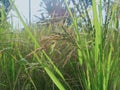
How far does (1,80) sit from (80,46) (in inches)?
18.0

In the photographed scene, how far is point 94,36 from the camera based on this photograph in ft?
2.81

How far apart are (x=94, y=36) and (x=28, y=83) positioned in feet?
1.26

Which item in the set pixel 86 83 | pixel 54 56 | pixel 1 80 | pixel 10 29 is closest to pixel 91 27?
pixel 86 83

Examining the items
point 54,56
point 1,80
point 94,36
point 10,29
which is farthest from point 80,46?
point 10,29

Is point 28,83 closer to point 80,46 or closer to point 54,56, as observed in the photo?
point 54,56

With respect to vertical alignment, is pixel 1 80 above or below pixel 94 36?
below

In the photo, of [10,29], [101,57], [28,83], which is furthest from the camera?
[10,29]

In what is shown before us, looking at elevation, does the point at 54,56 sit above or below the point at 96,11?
below

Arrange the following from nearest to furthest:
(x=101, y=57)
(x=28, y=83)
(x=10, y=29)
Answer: (x=101, y=57) < (x=28, y=83) < (x=10, y=29)

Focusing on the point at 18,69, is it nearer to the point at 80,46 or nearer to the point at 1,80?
the point at 1,80

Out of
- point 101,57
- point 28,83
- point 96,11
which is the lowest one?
point 28,83

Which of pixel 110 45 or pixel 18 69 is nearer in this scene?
pixel 110 45

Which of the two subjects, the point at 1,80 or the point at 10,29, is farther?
the point at 10,29

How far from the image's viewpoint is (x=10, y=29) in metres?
1.38
